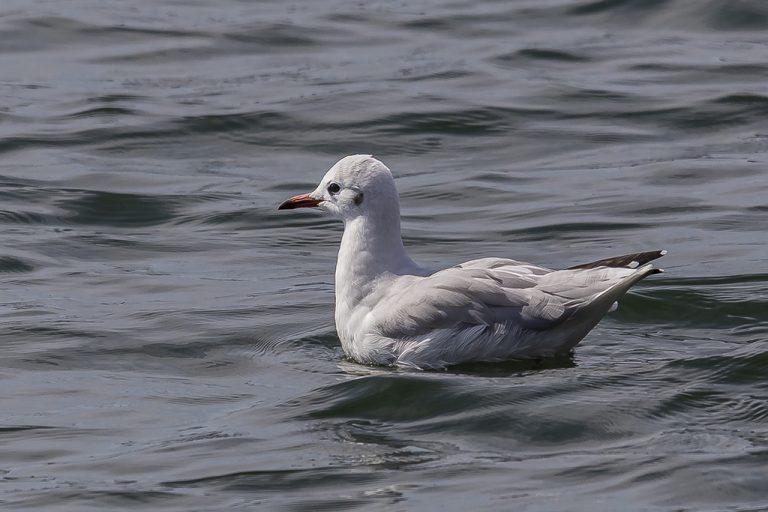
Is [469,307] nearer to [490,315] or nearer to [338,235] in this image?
[490,315]

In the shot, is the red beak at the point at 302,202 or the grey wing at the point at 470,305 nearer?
the grey wing at the point at 470,305

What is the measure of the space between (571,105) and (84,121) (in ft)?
16.0

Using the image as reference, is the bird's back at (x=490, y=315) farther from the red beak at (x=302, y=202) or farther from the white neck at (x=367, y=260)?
the red beak at (x=302, y=202)

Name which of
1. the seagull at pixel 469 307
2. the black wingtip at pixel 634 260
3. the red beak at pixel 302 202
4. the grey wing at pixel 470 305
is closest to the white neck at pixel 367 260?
the seagull at pixel 469 307

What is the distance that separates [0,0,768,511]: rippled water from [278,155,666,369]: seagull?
0.18 m

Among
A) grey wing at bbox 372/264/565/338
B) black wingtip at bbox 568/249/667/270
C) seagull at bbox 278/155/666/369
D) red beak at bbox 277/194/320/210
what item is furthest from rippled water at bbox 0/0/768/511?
red beak at bbox 277/194/320/210

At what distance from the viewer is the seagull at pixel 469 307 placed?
27.5ft

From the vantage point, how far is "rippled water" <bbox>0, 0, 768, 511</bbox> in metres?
7.13

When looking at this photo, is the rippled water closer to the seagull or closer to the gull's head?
the seagull

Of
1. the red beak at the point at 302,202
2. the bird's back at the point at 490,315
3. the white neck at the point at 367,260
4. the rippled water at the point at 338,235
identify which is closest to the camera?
the rippled water at the point at 338,235

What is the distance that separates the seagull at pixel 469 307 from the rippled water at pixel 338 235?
176 millimetres

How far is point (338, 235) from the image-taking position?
1227cm

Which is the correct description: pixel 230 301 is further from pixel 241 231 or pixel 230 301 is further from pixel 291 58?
pixel 291 58

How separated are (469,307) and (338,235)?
399 centimetres
